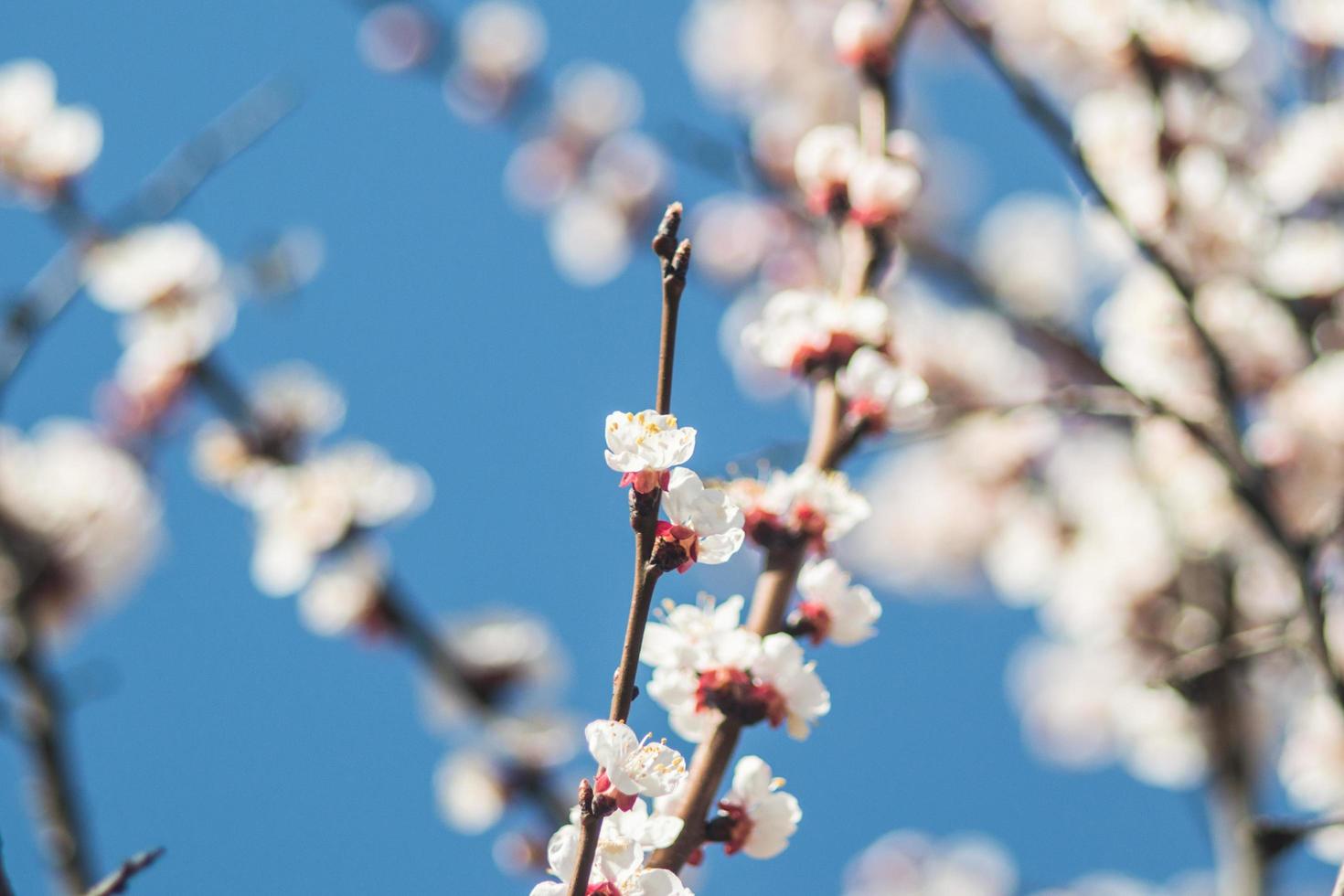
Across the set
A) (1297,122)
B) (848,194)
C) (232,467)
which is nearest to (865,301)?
(848,194)

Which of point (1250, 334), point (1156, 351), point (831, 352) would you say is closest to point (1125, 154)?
point (1156, 351)

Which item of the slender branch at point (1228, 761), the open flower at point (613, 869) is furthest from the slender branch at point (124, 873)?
the slender branch at point (1228, 761)

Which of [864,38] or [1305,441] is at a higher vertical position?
[1305,441]

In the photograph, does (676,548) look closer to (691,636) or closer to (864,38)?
(691,636)

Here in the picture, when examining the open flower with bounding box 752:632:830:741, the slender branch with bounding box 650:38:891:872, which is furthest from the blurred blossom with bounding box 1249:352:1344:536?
the open flower with bounding box 752:632:830:741

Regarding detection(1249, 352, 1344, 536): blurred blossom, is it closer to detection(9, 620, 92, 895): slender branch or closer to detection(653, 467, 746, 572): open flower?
detection(653, 467, 746, 572): open flower

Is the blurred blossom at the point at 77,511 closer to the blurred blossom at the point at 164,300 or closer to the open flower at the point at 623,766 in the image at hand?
the blurred blossom at the point at 164,300
